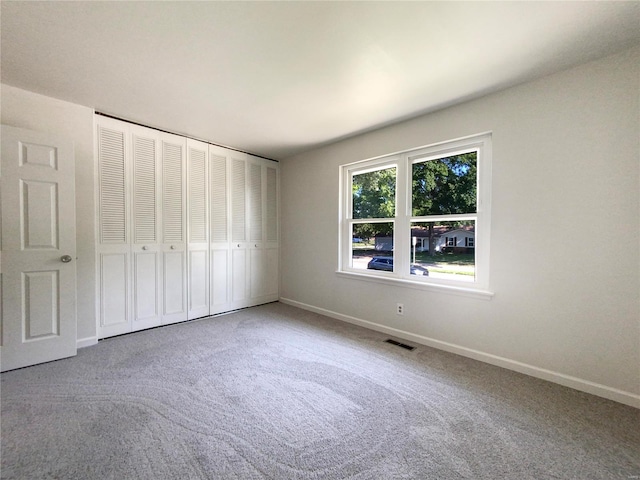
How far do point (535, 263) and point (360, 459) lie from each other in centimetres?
204

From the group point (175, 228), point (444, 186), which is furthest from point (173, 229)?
point (444, 186)

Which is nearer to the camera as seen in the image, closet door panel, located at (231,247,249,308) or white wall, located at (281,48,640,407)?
white wall, located at (281,48,640,407)

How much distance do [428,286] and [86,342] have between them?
3631 millimetres

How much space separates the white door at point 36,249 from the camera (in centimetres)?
228

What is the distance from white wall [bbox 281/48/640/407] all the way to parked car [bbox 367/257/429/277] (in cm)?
31

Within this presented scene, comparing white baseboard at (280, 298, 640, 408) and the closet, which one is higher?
the closet

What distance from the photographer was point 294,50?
6.20 ft

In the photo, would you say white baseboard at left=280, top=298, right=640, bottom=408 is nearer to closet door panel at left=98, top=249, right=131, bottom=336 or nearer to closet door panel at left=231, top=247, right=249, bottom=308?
closet door panel at left=231, top=247, right=249, bottom=308

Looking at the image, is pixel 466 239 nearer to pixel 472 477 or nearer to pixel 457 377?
pixel 457 377

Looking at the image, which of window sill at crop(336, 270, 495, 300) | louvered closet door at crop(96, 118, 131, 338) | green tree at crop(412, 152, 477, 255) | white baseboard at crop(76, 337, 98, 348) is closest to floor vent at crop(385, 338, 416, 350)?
window sill at crop(336, 270, 495, 300)

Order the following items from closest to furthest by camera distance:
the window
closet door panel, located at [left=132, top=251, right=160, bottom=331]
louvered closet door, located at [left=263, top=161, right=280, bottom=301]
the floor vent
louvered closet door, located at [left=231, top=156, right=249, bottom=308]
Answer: the window < the floor vent < closet door panel, located at [left=132, top=251, right=160, bottom=331] < louvered closet door, located at [left=231, top=156, right=249, bottom=308] < louvered closet door, located at [left=263, top=161, right=280, bottom=301]

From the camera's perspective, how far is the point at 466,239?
107 inches

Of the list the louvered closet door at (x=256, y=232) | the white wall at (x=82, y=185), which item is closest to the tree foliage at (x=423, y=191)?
the louvered closet door at (x=256, y=232)

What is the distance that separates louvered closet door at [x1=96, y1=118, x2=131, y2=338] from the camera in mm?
2920
